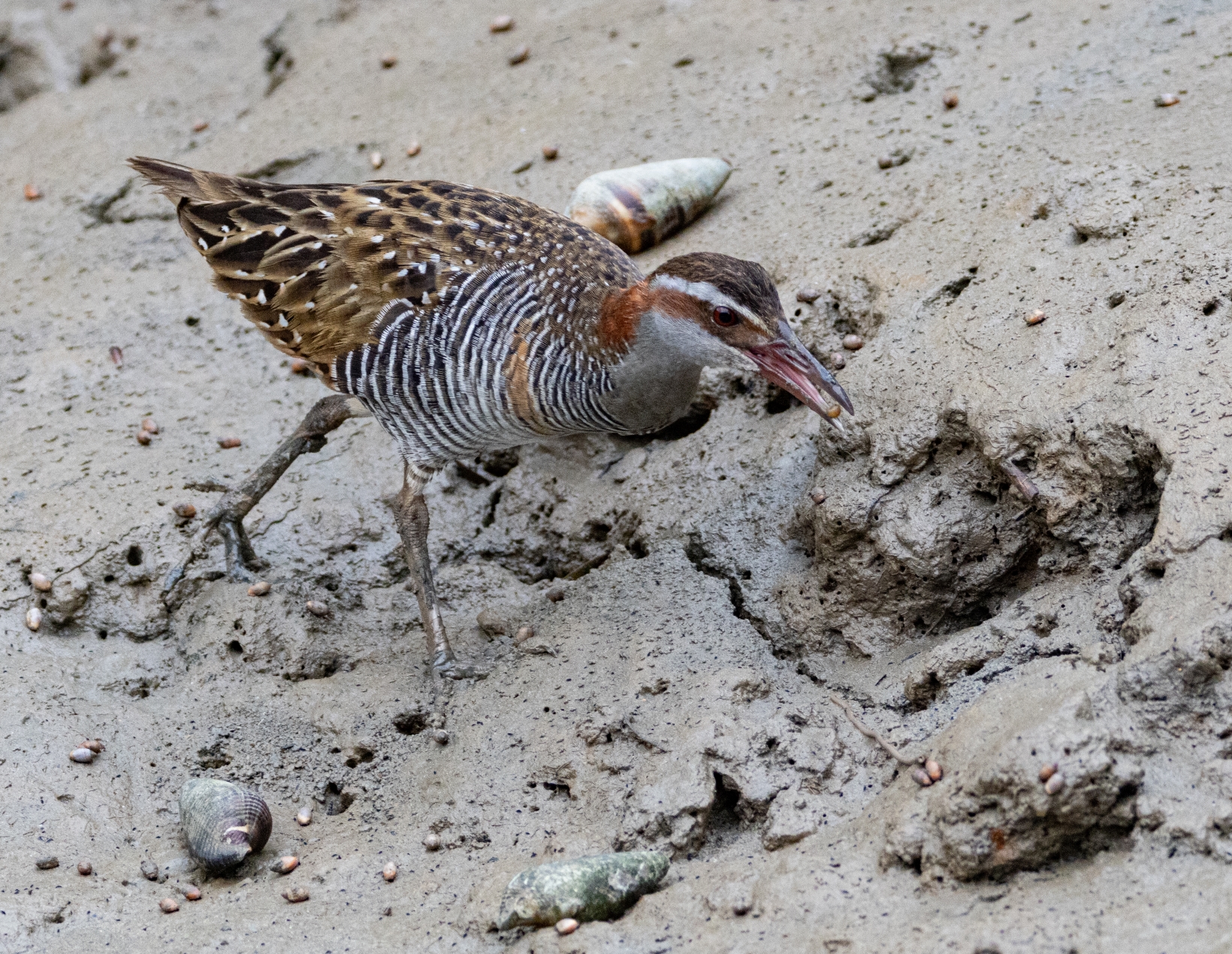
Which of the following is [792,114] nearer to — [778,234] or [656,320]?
[778,234]

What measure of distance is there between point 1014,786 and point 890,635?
1303mm

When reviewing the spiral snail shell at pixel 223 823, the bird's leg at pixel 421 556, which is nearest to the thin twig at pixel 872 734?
the bird's leg at pixel 421 556

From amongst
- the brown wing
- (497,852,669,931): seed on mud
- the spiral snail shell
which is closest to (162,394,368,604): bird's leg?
the brown wing

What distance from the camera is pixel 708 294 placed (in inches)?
165

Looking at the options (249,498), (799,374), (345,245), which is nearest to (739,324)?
(799,374)

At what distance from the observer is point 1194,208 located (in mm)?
4344

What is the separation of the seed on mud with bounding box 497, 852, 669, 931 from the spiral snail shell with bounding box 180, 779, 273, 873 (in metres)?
0.99

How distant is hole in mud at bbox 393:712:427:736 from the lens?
14.9 ft

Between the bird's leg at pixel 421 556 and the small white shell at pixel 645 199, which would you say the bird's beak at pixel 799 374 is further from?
the small white shell at pixel 645 199

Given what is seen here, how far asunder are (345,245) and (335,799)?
2.17 m

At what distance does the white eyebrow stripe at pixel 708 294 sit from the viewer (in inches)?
163

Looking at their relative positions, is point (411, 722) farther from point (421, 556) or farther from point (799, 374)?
point (799, 374)

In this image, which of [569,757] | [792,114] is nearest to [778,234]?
[792,114]

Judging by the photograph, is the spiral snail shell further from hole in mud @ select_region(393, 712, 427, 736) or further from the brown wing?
the brown wing
